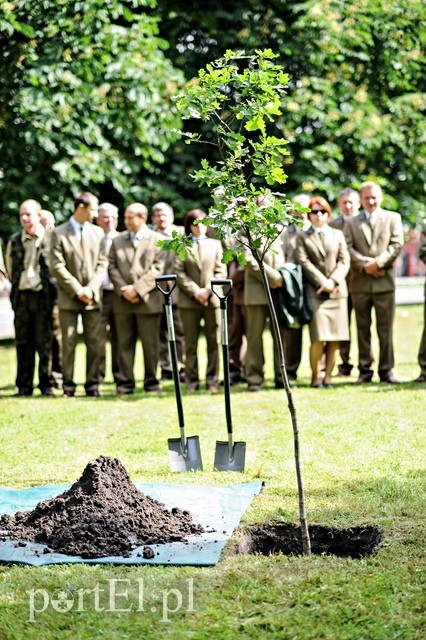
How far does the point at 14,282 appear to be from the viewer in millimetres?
13000

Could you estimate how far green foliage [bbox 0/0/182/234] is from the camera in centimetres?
1580

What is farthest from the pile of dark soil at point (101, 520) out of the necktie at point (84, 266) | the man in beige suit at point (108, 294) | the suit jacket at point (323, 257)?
the man in beige suit at point (108, 294)

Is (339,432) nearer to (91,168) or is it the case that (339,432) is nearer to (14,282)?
(14,282)

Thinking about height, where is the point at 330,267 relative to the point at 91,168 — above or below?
below

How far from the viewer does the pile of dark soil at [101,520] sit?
6.04 metres

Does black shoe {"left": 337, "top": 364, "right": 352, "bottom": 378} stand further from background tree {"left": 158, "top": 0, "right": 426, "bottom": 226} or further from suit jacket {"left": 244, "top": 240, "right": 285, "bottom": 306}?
background tree {"left": 158, "top": 0, "right": 426, "bottom": 226}

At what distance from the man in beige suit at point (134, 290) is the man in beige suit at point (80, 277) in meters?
0.27

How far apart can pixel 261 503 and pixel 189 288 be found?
229 inches

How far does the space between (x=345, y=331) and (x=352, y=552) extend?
6473 millimetres

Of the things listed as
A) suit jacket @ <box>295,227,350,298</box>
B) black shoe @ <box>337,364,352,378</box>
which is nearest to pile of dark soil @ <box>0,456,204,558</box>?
suit jacket @ <box>295,227,350,298</box>

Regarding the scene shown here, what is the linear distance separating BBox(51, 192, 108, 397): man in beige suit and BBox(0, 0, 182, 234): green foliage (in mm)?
3821

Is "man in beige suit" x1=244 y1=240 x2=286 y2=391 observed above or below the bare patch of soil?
above

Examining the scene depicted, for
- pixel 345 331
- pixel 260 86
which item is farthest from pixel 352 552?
pixel 345 331

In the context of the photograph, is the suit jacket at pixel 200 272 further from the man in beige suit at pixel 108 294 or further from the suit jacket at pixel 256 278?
the man in beige suit at pixel 108 294
